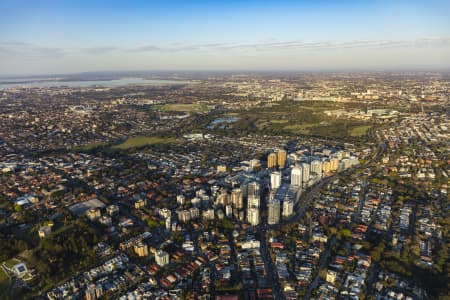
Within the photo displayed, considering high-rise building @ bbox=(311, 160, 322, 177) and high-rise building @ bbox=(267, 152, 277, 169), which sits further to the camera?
high-rise building @ bbox=(267, 152, 277, 169)

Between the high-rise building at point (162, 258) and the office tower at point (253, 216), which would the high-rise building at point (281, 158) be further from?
the high-rise building at point (162, 258)

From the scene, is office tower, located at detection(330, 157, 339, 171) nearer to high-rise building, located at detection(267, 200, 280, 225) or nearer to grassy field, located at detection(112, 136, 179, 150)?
high-rise building, located at detection(267, 200, 280, 225)

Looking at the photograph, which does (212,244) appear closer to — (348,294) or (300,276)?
(300,276)

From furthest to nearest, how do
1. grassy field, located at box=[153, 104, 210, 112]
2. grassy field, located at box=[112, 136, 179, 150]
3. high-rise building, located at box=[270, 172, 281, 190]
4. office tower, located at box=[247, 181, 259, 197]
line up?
grassy field, located at box=[153, 104, 210, 112]
grassy field, located at box=[112, 136, 179, 150]
high-rise building, located at box=[270, 172, 281, 190]
office tower, located at box=[247, 181, 259, 197]

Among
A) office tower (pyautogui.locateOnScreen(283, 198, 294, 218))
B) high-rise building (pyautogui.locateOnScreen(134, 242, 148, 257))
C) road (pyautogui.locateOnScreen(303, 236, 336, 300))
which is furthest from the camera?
office tower (pyautogui.locateOnScreen(283, 198, 294, 218))

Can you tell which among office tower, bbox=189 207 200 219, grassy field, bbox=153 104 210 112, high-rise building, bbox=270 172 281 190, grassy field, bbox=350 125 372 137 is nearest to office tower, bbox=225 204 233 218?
office tower, bbox=189 207 200 219

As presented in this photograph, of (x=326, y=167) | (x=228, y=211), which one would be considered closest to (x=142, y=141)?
(x=326, y=167)

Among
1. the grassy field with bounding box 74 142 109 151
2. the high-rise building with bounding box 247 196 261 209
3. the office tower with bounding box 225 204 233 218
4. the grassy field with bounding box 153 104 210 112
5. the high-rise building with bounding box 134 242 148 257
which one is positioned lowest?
the high-rise building with bounding box 134 242 148 257
